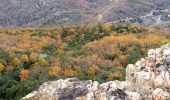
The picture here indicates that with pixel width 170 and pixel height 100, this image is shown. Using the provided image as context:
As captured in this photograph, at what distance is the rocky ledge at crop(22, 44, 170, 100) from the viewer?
1813 inches

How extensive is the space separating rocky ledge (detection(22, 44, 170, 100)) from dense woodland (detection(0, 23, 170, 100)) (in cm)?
3756

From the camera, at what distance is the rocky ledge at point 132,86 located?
4606 cm

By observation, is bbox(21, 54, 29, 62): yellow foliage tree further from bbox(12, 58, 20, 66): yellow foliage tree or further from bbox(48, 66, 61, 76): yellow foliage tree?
bbox(48, 66, 61, 76): yellow foliage tree

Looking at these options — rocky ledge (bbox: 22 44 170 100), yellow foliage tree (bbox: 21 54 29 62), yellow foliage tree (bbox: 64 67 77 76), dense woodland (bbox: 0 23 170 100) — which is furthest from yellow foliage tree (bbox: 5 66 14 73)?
rocky ledge (bbox: 22 44 170 100)

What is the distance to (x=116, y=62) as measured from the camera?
139500mm

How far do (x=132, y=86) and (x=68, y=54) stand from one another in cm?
10578

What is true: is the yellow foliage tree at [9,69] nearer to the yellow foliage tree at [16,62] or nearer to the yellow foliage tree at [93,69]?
the yellow foliage tree at [16,62]

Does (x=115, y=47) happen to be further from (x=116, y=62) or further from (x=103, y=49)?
(x=116, y=62)

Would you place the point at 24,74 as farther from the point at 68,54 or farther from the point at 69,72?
the point at 68,54

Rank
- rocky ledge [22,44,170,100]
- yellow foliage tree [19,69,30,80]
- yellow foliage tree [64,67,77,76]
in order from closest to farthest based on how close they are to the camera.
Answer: rocky ledge [22,44,170,100], yellow foliage tree [19,69,30,80], yellow foliage tree [64,67,77,76]

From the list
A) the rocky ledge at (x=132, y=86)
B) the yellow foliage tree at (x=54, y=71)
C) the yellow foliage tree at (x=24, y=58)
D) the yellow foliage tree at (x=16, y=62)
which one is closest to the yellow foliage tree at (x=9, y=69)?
the yellow foliage tree at (x=16, y=62)

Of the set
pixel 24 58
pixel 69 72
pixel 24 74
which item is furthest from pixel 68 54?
pixel 24 74

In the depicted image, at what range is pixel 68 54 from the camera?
153375 millimetres

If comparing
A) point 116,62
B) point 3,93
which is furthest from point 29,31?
point 3,93
